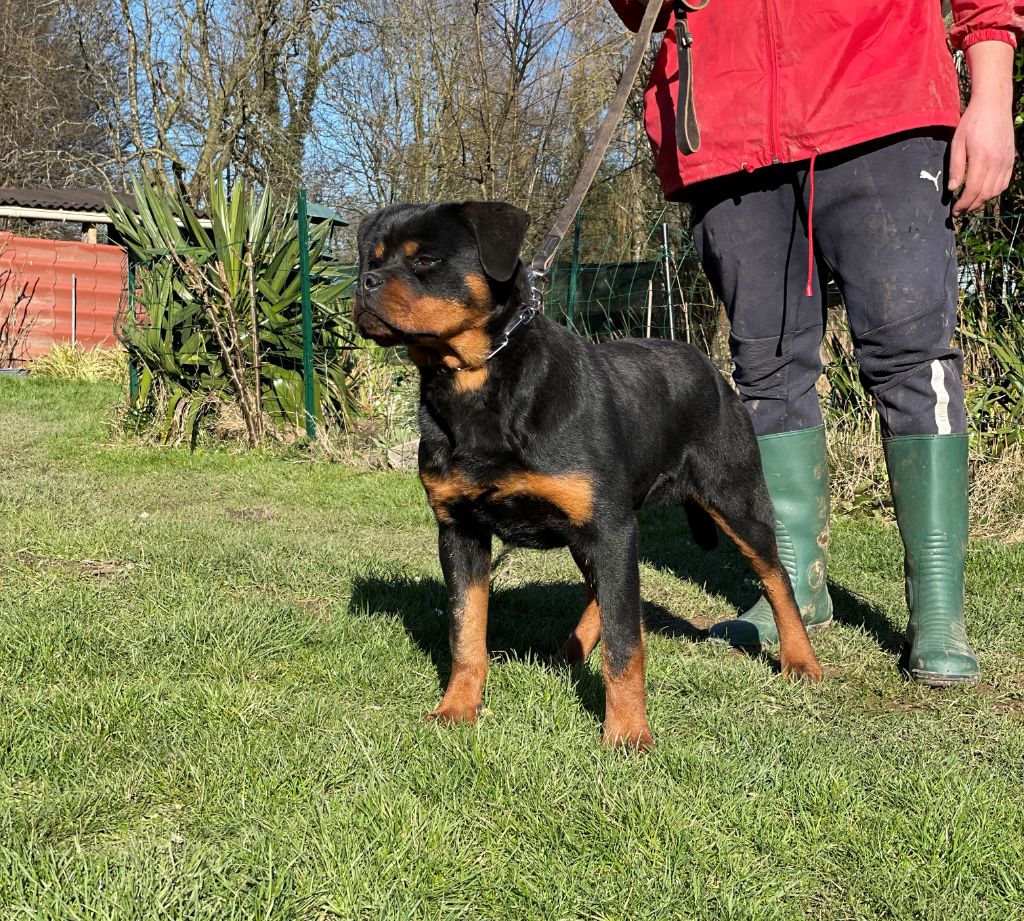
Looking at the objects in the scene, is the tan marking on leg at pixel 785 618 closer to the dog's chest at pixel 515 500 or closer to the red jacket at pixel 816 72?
the dog's chest at pixel 515 500

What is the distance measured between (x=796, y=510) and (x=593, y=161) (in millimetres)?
1472

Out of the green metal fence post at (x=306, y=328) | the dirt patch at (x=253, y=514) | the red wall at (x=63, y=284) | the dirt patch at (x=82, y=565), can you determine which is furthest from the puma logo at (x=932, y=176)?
the red wall at (x=63, y=284)

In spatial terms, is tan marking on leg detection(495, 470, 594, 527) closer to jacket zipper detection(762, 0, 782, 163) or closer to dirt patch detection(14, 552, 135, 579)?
jacket zipper detection(762, 0, 782, 163)

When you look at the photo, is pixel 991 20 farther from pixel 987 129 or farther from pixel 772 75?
pixel 772 75

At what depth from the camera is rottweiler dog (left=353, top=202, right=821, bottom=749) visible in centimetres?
270

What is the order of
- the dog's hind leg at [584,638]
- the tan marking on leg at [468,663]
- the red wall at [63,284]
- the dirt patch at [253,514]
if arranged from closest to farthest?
the tan marking on leg at [468,663], the dog's hind leg at [584,638], the dirt patch at [253,514], the red wall at [63,284]

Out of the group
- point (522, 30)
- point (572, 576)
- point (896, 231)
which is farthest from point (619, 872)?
point (522, 30)

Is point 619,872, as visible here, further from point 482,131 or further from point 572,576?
point 482,131

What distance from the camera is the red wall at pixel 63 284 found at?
1812cm

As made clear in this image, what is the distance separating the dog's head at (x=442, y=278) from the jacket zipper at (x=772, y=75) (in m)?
0.99

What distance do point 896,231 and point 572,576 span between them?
226 centimetres

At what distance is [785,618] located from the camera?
11.0 ft

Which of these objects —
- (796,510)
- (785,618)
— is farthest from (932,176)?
(785,618)

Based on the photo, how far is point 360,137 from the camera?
56.3ft
